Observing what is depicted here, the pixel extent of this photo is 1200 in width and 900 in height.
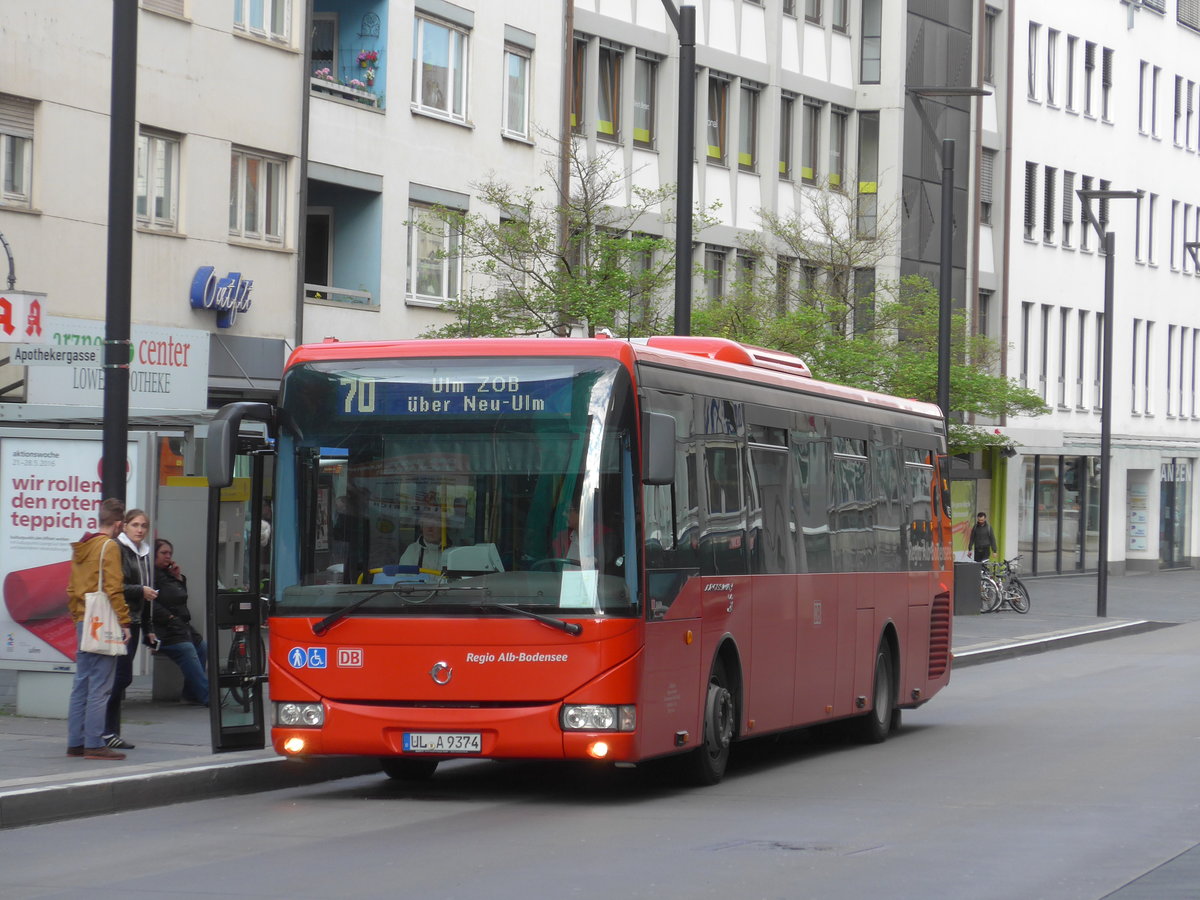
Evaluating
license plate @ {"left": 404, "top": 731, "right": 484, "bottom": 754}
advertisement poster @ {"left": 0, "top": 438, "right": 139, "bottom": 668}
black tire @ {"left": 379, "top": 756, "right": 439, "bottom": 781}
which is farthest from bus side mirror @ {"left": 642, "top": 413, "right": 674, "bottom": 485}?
advertisement poster @ {"left": 0, "top": 438, "right": 139, "bottom": 668}

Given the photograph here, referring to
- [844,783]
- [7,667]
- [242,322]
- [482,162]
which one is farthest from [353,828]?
[482,162]

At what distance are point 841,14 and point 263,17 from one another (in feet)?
71.9

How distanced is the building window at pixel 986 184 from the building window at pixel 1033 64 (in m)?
3.07

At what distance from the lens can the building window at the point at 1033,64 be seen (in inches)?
2367

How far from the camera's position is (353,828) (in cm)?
1209

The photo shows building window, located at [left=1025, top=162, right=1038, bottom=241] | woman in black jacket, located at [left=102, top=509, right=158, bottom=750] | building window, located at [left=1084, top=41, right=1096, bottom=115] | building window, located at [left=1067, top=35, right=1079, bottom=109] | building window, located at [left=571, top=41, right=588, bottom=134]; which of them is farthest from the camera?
building window, located at [left=1084, top=41, right=1096, bottom=115]

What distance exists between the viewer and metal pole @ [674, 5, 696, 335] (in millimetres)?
20875

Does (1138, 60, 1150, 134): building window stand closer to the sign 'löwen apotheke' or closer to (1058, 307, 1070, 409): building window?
(1058, 307, 1070, 409): building window

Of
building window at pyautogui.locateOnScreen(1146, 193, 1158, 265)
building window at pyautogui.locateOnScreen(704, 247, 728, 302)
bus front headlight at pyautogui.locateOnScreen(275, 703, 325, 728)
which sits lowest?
bus front headlight at pyautogui.locateOnScreen(275, 703, 325, 728)

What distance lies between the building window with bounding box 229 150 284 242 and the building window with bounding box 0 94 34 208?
4.18 metres

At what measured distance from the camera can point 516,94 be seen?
3791cm

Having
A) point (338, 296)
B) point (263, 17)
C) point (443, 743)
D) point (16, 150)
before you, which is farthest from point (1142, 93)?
point (443, 743)

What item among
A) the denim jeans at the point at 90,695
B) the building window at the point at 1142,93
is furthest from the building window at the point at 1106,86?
the denim jeans at the point at 90,695

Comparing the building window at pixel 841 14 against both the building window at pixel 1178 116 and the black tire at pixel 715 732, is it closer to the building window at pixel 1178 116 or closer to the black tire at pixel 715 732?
the building window at pixel 1178 116
